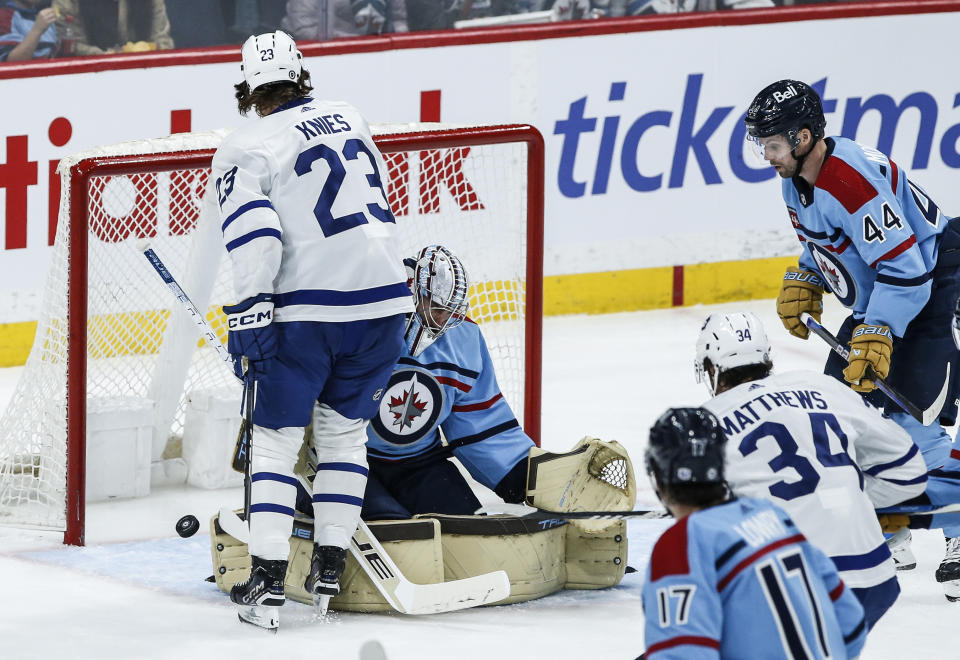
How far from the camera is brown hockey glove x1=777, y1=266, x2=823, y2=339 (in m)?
3.84

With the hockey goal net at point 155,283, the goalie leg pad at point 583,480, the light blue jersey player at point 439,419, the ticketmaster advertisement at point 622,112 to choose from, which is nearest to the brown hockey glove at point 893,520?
the goalie leg pad at point 583,480

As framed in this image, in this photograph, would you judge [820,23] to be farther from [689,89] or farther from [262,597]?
[262,597]

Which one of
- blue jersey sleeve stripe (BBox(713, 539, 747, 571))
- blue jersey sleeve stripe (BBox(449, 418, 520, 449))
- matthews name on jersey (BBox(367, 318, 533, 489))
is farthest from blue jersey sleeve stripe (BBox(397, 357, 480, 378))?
blue jersey sleeve stripe (BBox(713, 539, 747, 571))

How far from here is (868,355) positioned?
3.51m

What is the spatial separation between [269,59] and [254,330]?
0.55m

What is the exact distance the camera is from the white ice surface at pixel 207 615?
3.29 meters

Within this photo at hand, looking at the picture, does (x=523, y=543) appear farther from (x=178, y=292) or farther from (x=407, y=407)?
(x=178, y=292)

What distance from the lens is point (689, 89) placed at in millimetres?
6504

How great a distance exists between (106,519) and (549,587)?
122 cm

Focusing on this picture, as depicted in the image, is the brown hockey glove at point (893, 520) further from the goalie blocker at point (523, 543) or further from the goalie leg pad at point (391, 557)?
the goalie leg pad at point (391, 557)

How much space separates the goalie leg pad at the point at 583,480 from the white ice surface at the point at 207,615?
0.66 feet

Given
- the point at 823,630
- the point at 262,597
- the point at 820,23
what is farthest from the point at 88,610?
the point at 820,23

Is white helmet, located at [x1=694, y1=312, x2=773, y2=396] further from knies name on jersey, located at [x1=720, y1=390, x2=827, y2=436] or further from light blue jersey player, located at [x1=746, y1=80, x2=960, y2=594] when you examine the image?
light blue jersey player, located at [x1=746, y1=80, x2=960, y2=594]

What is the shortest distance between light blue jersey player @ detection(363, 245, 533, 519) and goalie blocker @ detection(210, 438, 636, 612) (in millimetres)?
101
